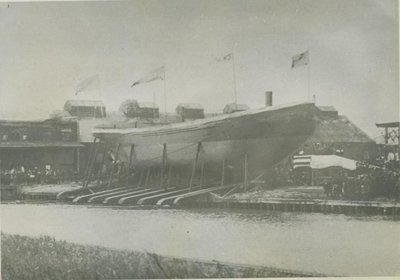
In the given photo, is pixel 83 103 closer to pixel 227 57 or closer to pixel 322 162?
pixel 227 57

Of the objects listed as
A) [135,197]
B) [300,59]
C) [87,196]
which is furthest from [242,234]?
[300,59]

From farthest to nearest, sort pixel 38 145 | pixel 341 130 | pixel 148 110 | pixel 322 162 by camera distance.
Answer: pixel 38 145, pixel 148 110, pixel 322 162, pixel 341 130

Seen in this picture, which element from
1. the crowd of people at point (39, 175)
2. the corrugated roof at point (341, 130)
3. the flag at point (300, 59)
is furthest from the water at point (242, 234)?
the flag at point (300, 59)

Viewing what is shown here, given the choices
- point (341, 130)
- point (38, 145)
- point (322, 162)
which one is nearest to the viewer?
point (341, 130)

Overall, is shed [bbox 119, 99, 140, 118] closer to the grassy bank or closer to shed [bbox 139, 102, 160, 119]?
shed [bbox 139, 102, 160, 119]

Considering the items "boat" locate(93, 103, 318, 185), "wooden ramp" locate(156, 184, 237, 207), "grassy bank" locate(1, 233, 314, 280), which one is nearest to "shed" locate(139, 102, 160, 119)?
"boat" locate(93, 103, 318, 185)

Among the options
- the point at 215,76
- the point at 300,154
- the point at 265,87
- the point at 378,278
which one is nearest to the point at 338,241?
the point at 378,278

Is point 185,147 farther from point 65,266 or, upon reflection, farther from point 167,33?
point 65,266

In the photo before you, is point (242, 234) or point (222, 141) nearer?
point (242, 234)
